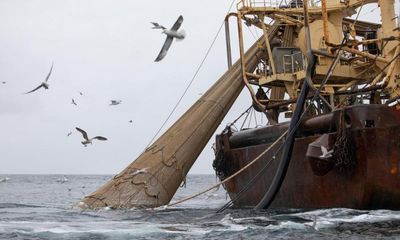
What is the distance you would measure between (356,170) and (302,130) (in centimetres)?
263

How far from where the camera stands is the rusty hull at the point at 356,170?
53.2ft

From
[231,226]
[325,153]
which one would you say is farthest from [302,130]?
[231,226]

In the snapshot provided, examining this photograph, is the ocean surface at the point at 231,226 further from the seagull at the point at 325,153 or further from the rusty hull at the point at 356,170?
the seagull at the point at 325,153

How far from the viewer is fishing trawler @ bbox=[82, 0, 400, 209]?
16.4 metres

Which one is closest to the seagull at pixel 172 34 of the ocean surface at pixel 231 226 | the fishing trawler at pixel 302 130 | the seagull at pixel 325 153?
the fishing trawler at pixel 302 130

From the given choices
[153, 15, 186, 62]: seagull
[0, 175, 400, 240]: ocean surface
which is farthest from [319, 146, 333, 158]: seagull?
[153, 15, 186, 62]: seagull

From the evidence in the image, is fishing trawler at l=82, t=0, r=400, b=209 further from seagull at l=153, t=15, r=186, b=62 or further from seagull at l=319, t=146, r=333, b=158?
seagull at l=153, t=15, r=186, b=62

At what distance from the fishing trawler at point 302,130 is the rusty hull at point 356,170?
1.1 inches

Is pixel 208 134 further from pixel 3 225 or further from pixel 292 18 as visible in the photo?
pixel 3 225

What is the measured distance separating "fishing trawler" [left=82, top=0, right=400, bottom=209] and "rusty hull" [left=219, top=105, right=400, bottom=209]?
0.09ft

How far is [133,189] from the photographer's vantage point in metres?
21.9

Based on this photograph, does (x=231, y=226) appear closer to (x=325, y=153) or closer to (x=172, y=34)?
(x=325, y=153)

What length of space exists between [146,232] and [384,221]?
583 centimetres

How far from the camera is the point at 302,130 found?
18.8m
